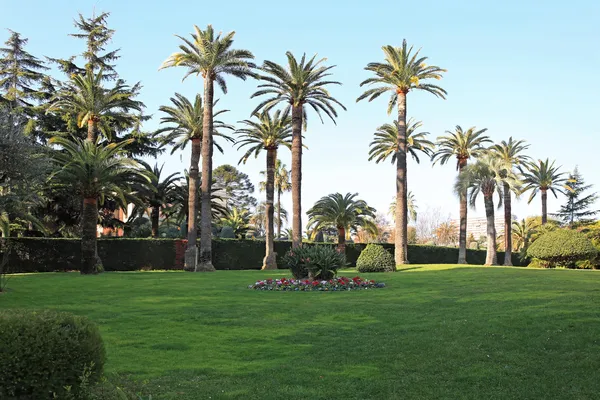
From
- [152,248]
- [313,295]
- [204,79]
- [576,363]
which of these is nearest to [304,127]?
[204,79]

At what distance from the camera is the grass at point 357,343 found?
7.05m

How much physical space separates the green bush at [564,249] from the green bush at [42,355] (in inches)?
1230

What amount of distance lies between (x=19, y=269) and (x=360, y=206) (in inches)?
957

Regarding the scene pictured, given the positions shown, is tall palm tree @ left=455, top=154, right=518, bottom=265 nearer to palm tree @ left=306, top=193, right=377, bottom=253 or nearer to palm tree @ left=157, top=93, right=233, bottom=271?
palm tree @ left=306, top=193, right=377, bottom=253

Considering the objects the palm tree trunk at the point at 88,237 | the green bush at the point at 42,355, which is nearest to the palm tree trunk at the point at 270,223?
the palm tree trunk at the point at 88,237

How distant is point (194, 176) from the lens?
36750 millimetres

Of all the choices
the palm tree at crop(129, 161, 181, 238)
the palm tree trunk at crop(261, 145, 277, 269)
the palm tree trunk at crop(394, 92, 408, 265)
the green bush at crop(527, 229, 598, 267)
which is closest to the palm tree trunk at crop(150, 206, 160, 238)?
the palm tree at crop(129, 161, 181, 238)

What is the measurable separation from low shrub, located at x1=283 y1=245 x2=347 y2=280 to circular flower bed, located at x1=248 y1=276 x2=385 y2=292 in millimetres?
537

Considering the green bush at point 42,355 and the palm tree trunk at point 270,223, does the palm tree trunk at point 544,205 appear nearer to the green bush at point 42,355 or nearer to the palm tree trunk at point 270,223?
the palm tree trunk at point 270,223

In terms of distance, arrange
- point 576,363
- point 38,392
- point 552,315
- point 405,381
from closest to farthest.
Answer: point 38,392, point 405,381, point 576,363, point 552,315

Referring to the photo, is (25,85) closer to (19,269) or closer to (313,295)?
(19,269)

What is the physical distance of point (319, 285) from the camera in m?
19.4

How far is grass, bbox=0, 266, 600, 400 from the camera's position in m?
7.05

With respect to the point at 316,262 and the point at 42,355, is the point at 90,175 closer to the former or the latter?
the point at 316,262
